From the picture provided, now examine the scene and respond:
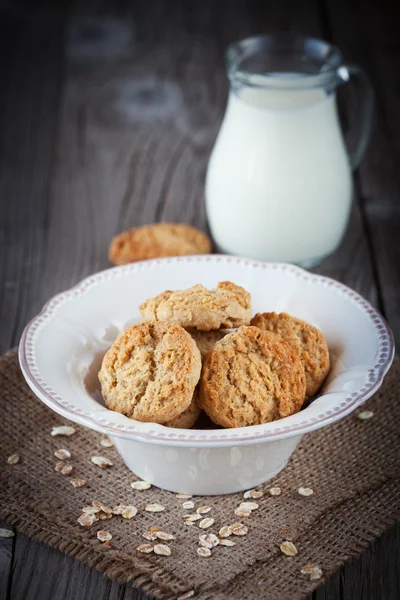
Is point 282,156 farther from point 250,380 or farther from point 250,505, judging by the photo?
point 250,505

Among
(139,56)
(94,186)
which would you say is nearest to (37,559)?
(94,186)

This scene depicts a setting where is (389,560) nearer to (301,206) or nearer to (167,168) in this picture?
(301,206)

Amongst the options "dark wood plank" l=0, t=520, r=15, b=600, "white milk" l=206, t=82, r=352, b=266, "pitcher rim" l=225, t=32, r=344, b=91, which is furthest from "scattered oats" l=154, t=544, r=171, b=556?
"pitcher rim" l=225, t=32, r=344, b=91

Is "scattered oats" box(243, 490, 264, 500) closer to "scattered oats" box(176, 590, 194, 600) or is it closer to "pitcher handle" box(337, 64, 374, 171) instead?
"scattered oats" box(176, 590, 194, 600)

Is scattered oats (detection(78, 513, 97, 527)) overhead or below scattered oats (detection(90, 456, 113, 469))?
overhead

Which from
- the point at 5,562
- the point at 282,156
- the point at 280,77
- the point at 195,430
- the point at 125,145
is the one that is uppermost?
the point at 280,77

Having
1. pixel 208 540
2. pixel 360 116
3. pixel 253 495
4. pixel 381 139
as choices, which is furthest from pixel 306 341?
pixel 381 139
